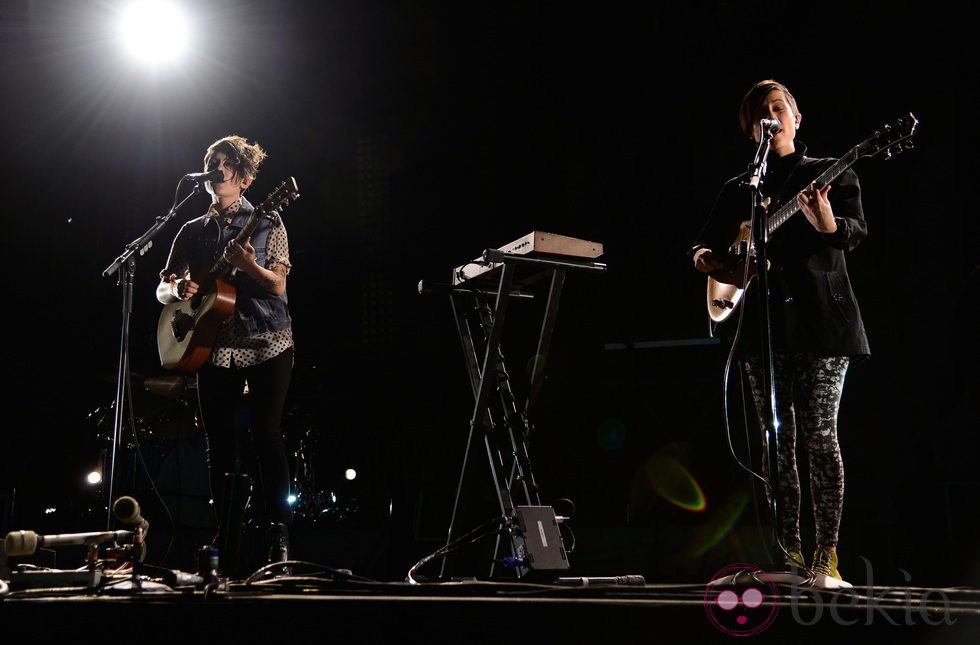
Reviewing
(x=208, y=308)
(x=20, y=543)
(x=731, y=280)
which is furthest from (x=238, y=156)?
(x=731, y=280)

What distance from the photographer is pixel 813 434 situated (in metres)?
2.31

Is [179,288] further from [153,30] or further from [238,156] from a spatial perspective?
[153,30]

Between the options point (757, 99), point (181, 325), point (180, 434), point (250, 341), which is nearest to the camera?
point (757, 99)

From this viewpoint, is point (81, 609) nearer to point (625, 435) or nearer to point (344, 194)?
point (625, 435)

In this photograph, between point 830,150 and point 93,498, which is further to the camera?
point 830,150

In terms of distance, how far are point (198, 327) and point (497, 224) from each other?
2937mm

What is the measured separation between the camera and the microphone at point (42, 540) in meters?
1.69

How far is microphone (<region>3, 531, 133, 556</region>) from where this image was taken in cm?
169

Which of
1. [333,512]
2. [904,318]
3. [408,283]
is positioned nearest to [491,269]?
A: [333,512]

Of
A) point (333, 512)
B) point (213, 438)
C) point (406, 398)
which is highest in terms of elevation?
point (406, 398)

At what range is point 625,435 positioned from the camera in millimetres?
4676

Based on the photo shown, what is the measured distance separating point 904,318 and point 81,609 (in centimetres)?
495

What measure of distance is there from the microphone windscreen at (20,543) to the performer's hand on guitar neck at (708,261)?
207 cm

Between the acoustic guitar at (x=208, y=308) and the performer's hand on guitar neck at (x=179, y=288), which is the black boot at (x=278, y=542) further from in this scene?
the performer's hand on guitar neck at (x=179, y=288)
